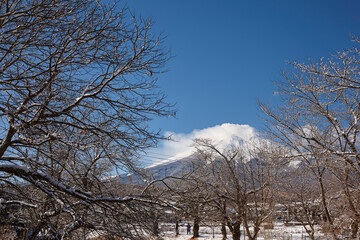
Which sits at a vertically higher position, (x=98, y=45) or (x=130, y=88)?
(x=98, y=45)

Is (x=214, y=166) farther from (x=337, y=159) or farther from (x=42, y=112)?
(x=42, y=112)

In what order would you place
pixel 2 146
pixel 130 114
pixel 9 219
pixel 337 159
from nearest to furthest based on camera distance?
pixel 2 146
pixel 130 114
pixel 9 219
pixel 337 159

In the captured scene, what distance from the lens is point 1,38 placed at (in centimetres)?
439

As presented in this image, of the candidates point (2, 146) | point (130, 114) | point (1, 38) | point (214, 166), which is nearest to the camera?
point (1, 38)

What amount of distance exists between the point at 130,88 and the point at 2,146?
2.33 metres

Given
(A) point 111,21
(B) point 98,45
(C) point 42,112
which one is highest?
(A) point 111,21

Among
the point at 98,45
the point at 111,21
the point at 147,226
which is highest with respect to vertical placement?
the point at 111,21

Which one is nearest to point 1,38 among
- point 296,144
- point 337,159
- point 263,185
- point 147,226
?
point 147,226

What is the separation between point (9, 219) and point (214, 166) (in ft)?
40.3

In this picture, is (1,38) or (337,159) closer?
(1,38)

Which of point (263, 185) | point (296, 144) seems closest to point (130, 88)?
point (296, 144)

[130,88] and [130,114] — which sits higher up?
[130,88]

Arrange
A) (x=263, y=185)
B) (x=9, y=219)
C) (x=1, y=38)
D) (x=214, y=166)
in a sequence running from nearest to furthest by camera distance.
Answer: (x=1, y=38)
(x=9, y=219)
(x=263, y=185)
(x=214, y=166)

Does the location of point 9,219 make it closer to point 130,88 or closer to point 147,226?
point 147,226
